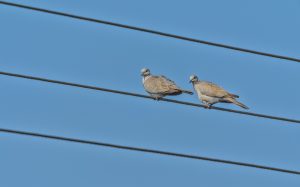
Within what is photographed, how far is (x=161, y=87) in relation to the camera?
17641 mm

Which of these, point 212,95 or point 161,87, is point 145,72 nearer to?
point 161,87

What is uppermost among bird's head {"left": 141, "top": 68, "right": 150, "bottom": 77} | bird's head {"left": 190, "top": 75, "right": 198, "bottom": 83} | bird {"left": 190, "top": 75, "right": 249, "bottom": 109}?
bird's head {"left": 141, "top": 68, "right": 150, "bottom": 77}

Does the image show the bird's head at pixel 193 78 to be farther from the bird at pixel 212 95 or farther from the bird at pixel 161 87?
the bird at pixel 161 87

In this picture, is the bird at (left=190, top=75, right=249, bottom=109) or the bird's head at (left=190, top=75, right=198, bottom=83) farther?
the bird's head at (left=190, top=75, right=198, bottom=83)

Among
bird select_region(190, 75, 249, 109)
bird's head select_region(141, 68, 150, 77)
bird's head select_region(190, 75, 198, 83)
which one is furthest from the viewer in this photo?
bird's head select_region(141, 68, 150, 77)

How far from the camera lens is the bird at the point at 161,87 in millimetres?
17500

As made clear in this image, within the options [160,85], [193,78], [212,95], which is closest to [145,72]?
[193,78]

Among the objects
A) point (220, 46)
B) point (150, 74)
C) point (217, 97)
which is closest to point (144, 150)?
point (220, 46)

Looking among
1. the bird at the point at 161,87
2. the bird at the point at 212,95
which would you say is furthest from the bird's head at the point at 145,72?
the bird at the point at 212,95

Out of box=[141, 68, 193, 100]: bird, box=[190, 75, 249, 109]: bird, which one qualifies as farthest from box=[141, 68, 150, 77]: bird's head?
box=[190, 75, 249, 109]: bird

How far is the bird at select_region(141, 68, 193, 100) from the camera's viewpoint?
17.5 meters

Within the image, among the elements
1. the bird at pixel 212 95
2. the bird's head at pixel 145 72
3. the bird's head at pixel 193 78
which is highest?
the bird's head at pixel 145 72

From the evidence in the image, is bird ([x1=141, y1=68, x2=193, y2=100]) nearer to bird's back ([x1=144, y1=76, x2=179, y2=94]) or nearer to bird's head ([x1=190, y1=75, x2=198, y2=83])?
bird's back ([x1=144, y1=76, x2=179, y2=94])

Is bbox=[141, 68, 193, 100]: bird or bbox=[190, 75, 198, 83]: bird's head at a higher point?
bbox=[190, 75, 198, 83]: bird's head
